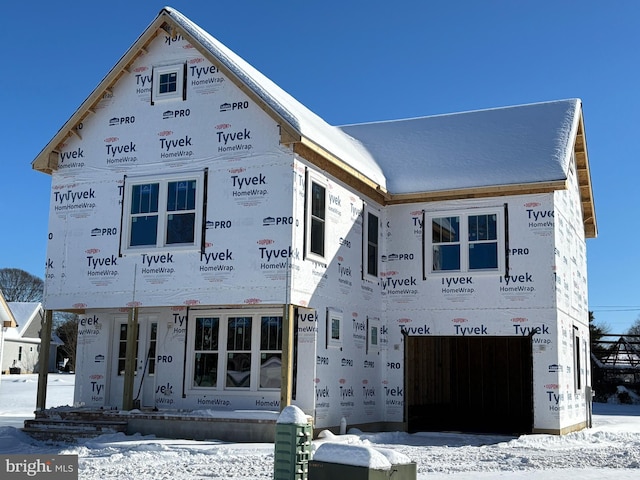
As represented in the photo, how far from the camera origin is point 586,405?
20656mm

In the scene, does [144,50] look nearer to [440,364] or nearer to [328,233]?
Answer: [328,233]

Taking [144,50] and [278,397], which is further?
[144,50]

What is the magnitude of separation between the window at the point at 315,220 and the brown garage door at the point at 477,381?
724 cm

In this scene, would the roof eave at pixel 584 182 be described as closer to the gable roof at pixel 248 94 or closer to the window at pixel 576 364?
the window at pixel 576 364

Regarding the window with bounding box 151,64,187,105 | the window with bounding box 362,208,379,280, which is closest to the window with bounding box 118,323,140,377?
the window with bounding box 151,64,187,105

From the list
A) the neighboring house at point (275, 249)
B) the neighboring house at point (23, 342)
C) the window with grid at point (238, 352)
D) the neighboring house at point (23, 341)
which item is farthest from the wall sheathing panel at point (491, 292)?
the neighboring house at point (23, 341)

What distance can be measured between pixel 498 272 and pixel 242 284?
6.22 m

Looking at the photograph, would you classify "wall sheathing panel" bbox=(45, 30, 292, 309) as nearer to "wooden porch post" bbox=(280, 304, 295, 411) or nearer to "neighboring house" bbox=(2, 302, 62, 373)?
"wooden porch post" bbox=(280, 304, 295, 411)

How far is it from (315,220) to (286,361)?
128 inches

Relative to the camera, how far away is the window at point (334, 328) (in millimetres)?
16734

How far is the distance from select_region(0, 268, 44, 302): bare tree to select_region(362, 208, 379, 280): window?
63.3m

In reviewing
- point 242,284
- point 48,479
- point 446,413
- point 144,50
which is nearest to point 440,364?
point 446,413

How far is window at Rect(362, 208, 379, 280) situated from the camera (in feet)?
61.4

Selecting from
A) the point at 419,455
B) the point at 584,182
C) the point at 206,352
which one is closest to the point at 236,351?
the point at 206,352
